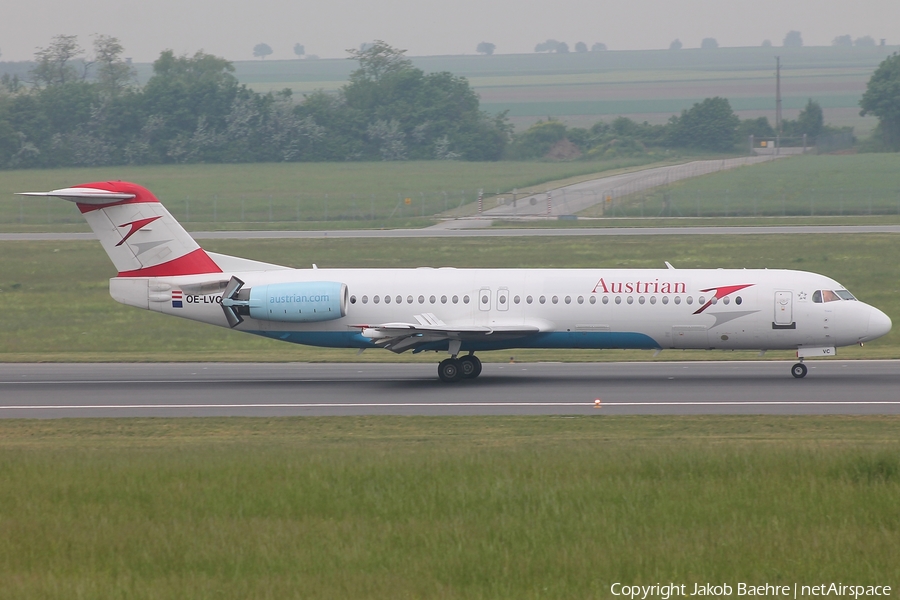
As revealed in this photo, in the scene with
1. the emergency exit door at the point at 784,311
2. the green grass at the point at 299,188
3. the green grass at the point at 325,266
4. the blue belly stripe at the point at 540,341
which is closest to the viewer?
the emergency exit door at the point at 784,311

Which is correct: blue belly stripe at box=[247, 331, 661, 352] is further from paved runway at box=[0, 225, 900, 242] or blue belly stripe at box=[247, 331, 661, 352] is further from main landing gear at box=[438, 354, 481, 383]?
paved runway at box=[0, 225, 900, 242]

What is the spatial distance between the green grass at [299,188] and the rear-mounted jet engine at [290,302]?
1346 inches

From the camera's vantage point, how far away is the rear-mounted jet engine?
2741cm

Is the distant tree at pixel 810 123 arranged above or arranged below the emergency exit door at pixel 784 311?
above

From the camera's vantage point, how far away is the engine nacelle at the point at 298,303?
27406mm

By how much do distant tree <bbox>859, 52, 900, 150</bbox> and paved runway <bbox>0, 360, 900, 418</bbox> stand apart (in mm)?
76253

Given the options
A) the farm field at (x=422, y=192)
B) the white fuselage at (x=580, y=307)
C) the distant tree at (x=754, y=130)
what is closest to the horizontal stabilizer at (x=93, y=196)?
the white fuselage at (x=580, y=307)

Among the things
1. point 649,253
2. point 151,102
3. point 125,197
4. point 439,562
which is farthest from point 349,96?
point 439,562

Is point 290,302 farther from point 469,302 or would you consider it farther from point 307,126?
point 307,126

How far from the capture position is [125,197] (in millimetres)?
28031

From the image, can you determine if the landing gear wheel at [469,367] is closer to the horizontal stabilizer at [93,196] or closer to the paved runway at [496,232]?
the horizontal stabilizer at [93,196]

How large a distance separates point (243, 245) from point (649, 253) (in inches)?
771

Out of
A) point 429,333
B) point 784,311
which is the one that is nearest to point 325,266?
point 429,333

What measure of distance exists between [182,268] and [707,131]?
8671cm
